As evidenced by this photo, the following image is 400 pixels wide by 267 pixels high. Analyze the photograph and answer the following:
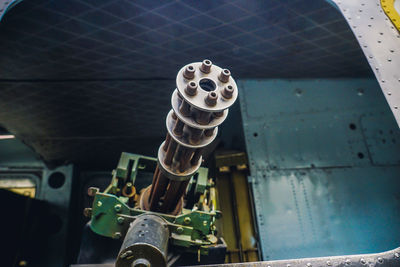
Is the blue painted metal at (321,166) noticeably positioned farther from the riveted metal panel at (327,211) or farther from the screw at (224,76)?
the screw at (224,76)

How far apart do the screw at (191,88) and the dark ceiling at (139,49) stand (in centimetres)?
199

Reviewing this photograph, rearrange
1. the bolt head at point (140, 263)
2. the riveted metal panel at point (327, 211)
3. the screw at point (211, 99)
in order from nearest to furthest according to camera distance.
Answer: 1. the bolt head at point (140, 263)
2. the screw at point (211, 99)
3. the riveted metal panel at point (327, 211)

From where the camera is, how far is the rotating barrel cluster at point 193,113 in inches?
65.7

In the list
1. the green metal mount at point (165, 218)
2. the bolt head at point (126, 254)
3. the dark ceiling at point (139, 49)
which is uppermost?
the dark ceiling at point (139, 49)

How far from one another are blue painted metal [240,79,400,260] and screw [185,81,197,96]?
274cm

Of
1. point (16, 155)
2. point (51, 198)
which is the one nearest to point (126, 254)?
point (51, 198)

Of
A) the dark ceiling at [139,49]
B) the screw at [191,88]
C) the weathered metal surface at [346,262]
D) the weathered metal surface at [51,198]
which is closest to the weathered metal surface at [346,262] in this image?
the weathered metal surface at [346,262]

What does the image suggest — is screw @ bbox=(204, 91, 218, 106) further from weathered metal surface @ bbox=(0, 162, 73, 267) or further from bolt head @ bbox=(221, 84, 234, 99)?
weathered metal surface @ bbox=(0, 162, 73, 267)

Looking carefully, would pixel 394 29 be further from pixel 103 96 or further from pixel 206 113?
pixel 103 96

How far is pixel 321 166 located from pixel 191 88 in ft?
11.0

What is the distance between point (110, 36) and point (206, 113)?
2.59m

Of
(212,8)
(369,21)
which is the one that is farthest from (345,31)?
(212,8)

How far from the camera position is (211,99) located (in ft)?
5.37

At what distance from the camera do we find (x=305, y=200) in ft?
13.4
